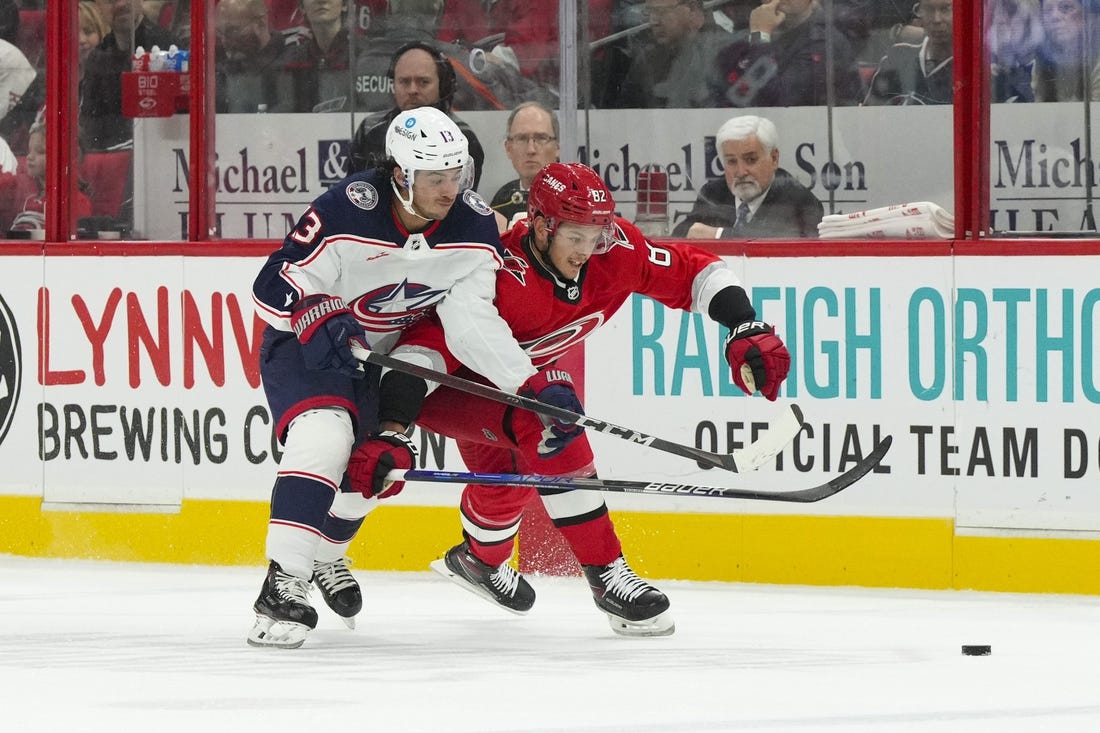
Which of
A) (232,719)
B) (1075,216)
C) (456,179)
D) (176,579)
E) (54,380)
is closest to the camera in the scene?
(232,719)

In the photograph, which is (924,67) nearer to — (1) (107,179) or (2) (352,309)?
(2) (352,309)

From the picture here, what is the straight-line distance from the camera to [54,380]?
551 centimetres

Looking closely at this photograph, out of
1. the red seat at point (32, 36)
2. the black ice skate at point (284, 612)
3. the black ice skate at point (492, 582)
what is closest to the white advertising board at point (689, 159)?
the red seat at point (32, 36)

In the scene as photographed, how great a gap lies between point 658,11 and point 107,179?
1.68 metres

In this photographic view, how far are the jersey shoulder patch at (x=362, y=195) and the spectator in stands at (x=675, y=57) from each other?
1.28m

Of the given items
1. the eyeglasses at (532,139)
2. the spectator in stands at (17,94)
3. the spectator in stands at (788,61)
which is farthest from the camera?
the spectator in stands at (17,94)

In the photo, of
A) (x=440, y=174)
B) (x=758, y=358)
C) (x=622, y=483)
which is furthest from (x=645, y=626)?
(x=440, y=174)

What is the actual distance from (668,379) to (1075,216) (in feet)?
3.63

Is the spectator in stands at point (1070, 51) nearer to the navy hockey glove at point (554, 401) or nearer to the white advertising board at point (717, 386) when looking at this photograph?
the white advertising board at point (717, 386)

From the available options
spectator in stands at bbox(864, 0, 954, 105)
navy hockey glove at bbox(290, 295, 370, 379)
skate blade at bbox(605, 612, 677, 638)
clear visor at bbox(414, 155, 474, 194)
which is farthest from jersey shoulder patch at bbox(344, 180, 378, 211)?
spectator in stands at bbox(864, 0, 954, 105)

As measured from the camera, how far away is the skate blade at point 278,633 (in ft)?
13.1

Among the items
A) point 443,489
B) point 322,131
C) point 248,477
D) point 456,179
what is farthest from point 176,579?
point 456,179

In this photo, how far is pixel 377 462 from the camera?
3971 mm

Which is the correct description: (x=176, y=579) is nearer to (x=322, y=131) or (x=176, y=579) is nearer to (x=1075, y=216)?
(x=322, y=131)
